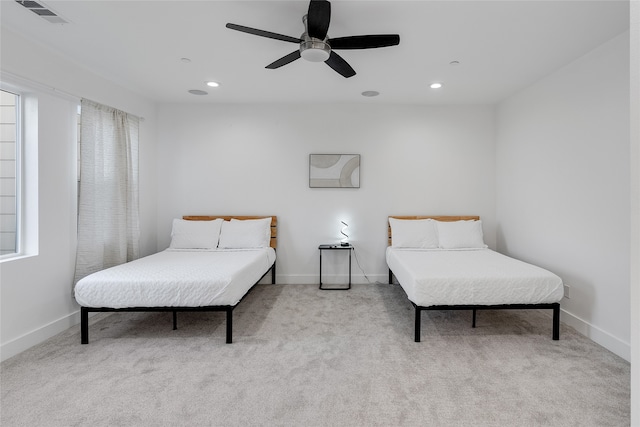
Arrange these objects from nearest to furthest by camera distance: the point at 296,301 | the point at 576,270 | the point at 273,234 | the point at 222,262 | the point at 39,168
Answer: the point at 39,168, the point at 576,270, the point at 222,262, the point at 296,301, the point at 273,234

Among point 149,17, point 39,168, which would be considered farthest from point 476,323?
point 39,168

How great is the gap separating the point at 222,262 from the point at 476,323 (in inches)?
101

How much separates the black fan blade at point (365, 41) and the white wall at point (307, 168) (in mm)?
2109

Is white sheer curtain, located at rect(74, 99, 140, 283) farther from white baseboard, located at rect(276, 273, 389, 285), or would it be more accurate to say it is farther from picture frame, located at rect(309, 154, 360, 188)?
picture frame, located at rect(309, 154, 360, 188)

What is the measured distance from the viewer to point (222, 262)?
10.1 feet

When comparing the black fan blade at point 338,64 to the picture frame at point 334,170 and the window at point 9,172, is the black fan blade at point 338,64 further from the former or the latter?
the window at point 9,172

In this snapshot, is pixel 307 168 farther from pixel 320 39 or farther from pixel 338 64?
pixel 320 39

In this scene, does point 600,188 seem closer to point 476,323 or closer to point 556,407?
point 476,323

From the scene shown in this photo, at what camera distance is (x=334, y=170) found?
4336 millimetres

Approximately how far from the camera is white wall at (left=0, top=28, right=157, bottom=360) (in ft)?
7.88

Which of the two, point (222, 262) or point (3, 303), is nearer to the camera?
point (3, 303)

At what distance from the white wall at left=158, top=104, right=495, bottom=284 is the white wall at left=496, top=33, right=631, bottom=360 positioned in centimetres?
77

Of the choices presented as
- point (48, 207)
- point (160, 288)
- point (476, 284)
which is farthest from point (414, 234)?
point (48, 207)

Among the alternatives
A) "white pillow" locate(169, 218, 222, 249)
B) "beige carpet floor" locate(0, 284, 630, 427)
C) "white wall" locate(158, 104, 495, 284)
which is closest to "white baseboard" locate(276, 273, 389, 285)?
"white wall" locate(158, 104, 495, 284)
